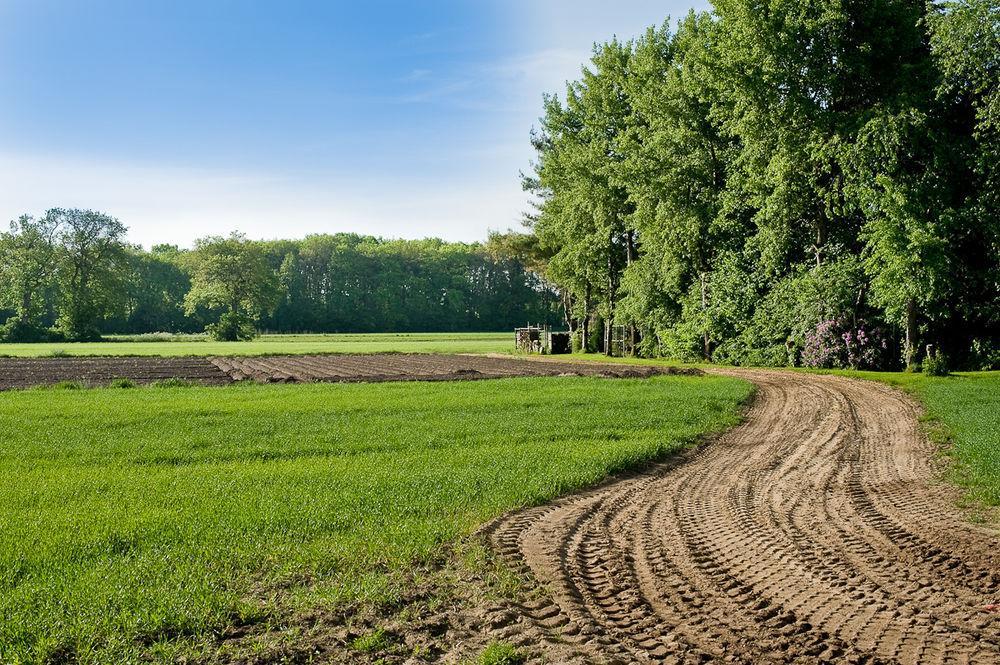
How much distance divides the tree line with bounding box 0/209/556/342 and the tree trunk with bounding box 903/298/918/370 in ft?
243

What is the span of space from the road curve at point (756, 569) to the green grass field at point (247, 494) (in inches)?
45.5

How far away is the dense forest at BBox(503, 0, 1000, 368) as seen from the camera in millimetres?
29422

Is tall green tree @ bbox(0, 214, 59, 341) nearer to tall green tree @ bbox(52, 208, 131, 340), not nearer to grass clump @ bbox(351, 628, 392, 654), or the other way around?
tall green tree @ bbox(52, 208, 131, 340)

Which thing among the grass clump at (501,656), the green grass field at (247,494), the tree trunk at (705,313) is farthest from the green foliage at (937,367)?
the grass clump at (501,656)

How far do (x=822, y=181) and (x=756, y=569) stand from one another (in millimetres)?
30919

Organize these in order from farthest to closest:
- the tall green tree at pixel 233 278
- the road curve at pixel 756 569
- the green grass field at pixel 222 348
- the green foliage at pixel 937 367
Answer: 1. the tall green tree at pixel 233 278
2. the green grass field at pixel 222 348
3. the green foliage at pixel 937 367
4. the road curve at pixel 756 569

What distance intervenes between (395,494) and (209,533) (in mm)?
2486

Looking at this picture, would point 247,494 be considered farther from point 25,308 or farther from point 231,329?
point 25,308

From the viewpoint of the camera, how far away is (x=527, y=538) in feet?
26.4

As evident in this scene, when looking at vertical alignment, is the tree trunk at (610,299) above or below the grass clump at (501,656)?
above

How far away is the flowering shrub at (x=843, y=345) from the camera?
32.7m

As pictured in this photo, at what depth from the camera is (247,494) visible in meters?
9.80

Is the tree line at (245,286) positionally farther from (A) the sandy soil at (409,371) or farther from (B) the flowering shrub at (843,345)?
(B) the flowering shrub at (843,345)

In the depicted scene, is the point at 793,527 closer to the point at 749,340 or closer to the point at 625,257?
the point at 749,340
